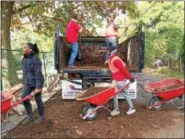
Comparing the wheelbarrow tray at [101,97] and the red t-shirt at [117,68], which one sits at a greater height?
the red t-shirt at [117,68]

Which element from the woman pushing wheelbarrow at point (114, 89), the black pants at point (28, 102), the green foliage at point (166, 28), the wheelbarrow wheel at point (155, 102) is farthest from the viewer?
the black pants at point (28, 102)

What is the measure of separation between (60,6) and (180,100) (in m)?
2.07

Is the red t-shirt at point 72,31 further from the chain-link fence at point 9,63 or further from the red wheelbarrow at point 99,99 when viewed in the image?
the red wheelbarrow at point 99,99

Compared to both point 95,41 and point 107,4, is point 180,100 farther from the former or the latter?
point 95,41

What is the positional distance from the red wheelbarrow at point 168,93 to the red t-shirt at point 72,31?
1634 millimetres

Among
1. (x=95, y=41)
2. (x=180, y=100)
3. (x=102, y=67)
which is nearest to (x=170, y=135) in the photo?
(x=180, y=100)

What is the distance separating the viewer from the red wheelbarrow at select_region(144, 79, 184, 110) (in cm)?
132

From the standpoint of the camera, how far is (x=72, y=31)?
3791 mm

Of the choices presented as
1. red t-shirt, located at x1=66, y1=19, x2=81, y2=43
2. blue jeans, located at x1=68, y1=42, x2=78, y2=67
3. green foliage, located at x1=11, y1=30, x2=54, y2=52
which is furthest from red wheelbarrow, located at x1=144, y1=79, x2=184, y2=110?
blue jeans, located at x1=68, y1=42, x2=78, y2=67

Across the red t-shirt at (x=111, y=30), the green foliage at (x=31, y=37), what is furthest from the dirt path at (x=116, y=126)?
the green foliage at (x=31, y=37)

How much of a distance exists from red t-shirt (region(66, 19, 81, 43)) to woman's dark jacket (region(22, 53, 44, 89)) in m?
0.90

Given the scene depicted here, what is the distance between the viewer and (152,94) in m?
1.88

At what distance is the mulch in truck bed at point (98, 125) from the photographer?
143cm

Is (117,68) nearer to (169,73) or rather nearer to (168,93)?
(168,93)
